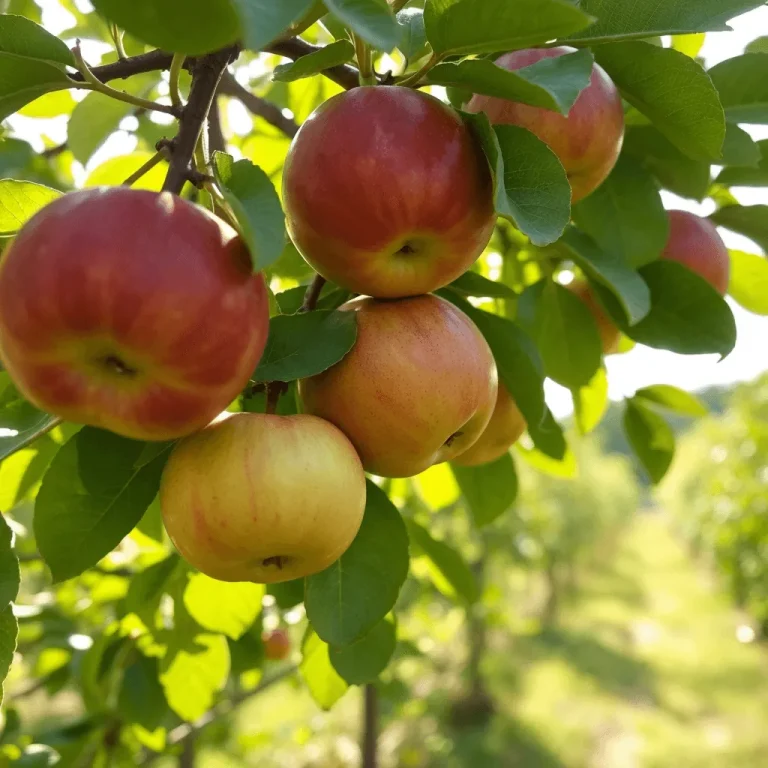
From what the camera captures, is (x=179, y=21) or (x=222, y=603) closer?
(x=179, y=21)

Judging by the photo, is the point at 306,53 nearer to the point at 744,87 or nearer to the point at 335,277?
the point at 335,277

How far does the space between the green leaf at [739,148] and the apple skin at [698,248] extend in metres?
0.18

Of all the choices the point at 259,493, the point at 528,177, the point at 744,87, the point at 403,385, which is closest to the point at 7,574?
the point at 259,493

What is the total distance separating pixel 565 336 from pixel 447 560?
548mm

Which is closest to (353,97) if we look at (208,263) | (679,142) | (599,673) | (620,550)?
(208,263)

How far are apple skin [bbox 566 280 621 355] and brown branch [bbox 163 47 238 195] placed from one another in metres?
0.69

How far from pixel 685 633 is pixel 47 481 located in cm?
1151

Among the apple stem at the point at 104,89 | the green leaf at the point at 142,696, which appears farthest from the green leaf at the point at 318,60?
the green leaf at the point at 142,696

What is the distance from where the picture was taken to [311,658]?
1.30 meters

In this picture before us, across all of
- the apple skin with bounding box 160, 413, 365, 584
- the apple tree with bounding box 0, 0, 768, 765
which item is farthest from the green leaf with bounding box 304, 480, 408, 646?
the apple skin with bounding box 160, 413, 365, 584

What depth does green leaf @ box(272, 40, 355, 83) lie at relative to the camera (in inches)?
30.1

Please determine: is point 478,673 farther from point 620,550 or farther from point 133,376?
point 620,550

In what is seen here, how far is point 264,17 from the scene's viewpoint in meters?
0.49

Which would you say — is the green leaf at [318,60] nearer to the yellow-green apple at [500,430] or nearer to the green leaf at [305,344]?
the green leaf at [305,344]
